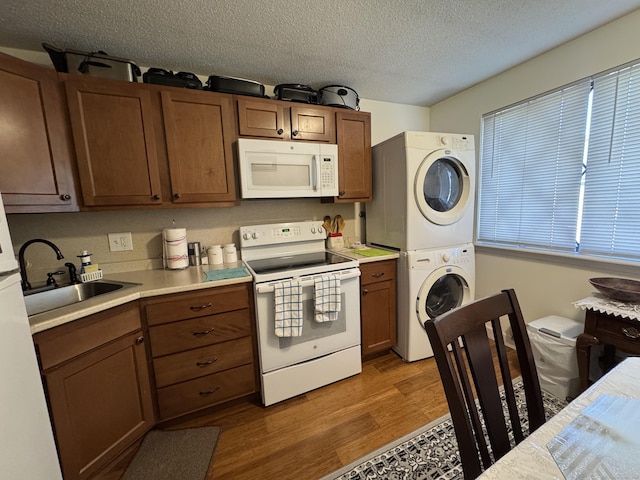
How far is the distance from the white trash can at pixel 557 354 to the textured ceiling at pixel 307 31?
1975 millimetres

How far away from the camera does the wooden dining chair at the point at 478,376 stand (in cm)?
66

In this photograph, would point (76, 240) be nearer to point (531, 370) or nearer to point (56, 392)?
point (56, 392)

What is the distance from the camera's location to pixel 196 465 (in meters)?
1.40

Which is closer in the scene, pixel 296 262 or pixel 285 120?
pixel 285 120

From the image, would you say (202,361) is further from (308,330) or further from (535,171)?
(535,171)

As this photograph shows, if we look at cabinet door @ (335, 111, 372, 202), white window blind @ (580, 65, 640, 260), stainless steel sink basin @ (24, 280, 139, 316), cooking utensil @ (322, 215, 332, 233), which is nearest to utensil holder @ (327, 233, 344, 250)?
cooking utensil @ (322, 215, 332, 233)

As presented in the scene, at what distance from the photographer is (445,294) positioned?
2.41 m

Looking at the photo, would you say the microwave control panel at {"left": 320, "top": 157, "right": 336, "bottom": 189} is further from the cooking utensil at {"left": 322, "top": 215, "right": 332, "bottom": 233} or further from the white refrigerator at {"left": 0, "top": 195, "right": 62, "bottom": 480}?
the white refrigerator at {"left": 0, "top": 195, "right": 62, "bottom": 480}

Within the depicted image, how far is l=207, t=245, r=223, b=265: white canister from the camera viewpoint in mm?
2035

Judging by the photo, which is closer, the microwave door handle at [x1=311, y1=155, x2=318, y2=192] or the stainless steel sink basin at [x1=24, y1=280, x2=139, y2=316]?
the stainless steel sink basin at [x1=24, y1=280, x2=139, y2=316]

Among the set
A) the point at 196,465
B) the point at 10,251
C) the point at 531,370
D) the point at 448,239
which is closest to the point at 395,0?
the point at 448,239

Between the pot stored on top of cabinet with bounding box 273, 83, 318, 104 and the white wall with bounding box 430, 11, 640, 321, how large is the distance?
1.60m

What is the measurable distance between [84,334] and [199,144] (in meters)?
1.28

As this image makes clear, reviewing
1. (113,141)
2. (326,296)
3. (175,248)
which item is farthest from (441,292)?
(113,141)
